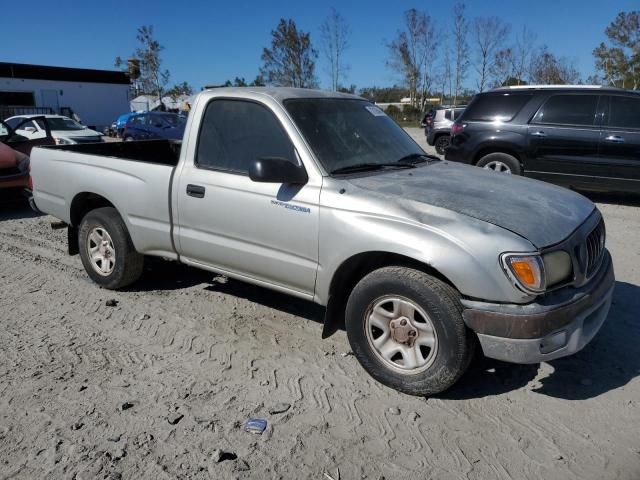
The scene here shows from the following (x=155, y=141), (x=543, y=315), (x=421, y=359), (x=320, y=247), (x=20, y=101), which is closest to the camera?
(x=543, y=315)

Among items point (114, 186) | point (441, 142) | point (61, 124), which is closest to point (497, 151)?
point (114, 186)

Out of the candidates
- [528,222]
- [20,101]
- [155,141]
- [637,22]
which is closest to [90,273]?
[155,141]

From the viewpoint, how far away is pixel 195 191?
4.12 m

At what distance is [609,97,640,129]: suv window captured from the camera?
821 centimetres

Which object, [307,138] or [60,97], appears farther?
[60,97]

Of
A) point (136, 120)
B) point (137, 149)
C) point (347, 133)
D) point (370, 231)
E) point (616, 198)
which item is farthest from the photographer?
point (136, 120)

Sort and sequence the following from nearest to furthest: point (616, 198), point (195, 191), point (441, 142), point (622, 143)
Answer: point (195, 191) < point (622, 143) < point (616, 198) < point (441, 142)

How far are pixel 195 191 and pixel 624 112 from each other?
23.6ft

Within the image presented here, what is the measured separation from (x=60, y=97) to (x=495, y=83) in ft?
113

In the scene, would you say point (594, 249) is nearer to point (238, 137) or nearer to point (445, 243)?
point (445, 243)

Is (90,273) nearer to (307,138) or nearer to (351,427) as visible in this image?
(307,138)

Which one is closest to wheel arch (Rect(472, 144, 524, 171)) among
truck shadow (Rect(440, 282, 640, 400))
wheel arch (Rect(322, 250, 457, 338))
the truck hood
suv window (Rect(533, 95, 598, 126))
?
suv window (Rect(533, 95, 598, 126))

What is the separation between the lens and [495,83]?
43344mm

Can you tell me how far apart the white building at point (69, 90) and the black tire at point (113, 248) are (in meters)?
35.7
